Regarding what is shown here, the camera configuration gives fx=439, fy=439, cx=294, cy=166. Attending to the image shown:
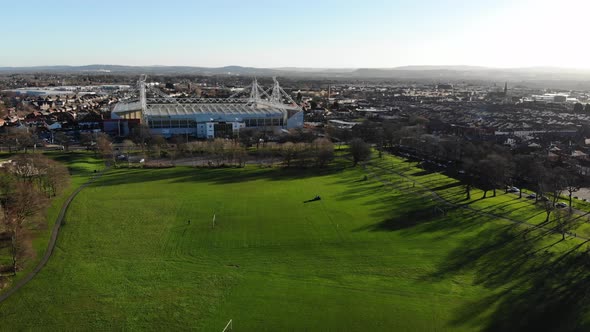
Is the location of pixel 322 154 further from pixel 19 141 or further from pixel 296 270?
pixel 19 141

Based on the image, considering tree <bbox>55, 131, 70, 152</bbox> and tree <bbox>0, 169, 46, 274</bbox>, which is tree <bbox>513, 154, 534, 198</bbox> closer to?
tree <bbox>0, 169, 46, 274</bbox>

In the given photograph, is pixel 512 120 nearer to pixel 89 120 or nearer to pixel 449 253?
pixel 449 253

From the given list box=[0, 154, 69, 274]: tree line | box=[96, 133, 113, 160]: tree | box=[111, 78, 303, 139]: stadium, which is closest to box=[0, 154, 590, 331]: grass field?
box=[0, 154, 69, 274]: tree line

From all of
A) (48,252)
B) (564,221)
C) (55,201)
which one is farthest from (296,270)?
(55,201)

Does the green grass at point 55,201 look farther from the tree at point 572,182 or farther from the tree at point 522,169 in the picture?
the tree at point 522,169

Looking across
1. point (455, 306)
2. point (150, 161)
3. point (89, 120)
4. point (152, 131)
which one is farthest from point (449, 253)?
point (89, 120)

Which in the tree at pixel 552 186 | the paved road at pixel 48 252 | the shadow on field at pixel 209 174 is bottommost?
the paved road at pixel 48 252

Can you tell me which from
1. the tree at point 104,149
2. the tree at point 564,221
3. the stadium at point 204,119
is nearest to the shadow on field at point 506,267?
the tree at point 564,221
